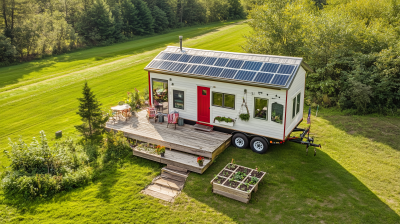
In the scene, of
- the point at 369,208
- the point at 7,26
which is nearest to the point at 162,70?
the point at 369,208

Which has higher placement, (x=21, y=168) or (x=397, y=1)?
(x=397, y=1)

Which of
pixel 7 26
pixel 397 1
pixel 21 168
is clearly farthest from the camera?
pixel 7 26

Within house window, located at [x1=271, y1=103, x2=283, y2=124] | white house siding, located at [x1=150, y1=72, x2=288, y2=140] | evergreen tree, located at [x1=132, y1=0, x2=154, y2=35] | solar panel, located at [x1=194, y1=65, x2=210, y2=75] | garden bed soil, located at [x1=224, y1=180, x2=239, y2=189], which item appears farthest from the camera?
evergreen tree, located at [x1=132, y1=0, x2=154, y2=35]

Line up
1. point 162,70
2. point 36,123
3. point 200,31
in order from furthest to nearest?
1. point 200,31
2. point 36,123
3. point 162,70

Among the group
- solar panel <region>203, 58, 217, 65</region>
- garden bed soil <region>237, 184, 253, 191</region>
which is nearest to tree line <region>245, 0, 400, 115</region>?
solar panel <region>203, 58, 217, 65</region>

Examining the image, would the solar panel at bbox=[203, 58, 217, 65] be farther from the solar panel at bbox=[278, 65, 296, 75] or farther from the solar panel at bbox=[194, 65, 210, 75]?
the solar panel at bbox=[278, 65, 296, 75]

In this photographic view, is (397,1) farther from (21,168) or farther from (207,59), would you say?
(21,168)

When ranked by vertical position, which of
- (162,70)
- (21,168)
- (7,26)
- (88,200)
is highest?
(7,26)
